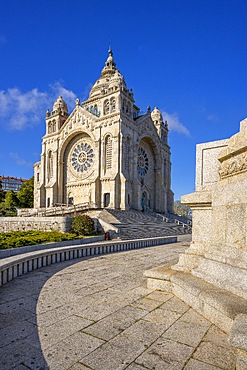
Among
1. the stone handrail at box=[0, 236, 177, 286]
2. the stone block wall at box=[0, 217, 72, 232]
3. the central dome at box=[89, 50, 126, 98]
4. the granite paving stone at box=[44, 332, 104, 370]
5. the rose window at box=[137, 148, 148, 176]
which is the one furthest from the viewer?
the central dome at box=[89, 50, 126, 98]

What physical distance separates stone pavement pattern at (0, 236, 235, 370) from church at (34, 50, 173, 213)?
2391 centimetres

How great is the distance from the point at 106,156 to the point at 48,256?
25.6 metres

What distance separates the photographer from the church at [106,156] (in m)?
31.4

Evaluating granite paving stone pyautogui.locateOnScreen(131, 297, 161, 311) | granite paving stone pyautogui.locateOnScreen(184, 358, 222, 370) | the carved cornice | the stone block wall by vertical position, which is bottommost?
the stone block wall

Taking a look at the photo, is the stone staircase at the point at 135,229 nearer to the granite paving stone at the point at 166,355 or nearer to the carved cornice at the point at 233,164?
the carved cornice at the point at 233,164

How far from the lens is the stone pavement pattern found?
241 cm

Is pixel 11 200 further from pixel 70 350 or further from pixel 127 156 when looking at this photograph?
pixel 70 350

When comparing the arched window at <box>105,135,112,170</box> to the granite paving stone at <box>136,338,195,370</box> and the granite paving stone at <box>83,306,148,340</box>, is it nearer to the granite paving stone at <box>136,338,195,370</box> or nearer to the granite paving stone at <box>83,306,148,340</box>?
the granite paving stone at <box>83,306,148,340</box>

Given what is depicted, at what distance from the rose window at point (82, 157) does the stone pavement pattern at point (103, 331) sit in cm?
3090

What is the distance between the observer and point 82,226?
52.4 feet

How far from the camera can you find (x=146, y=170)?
132 feet

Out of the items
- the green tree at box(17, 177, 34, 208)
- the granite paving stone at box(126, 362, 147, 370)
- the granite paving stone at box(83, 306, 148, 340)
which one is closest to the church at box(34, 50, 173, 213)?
the green tree at box(17, 177, 34, 208)

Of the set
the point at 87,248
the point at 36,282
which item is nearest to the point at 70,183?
the point at 87,248

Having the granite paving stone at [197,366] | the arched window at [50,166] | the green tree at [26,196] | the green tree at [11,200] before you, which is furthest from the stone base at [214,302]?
the green tree at [26,196]
